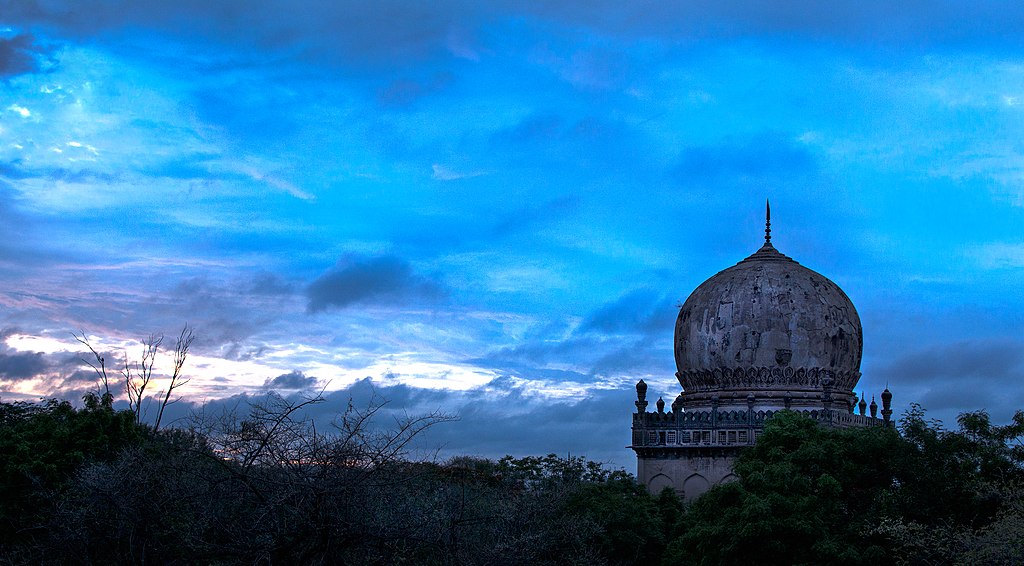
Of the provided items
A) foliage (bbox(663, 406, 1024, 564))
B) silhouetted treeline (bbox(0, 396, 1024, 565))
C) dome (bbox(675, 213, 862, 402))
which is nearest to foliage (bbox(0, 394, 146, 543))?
silhouetted treeline (bbox(0, 396, 1024, 565))

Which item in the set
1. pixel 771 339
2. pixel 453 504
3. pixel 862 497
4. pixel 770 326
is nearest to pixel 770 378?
pixel 771 339

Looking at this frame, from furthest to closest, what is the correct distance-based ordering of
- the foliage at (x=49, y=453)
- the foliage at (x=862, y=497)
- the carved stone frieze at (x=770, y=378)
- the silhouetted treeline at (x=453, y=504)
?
the carved stone frieze at (x=770, y=378) < the foliage at (x=49, y=453) < the foliage at (x=862, y=497) < the silhouetted treeline at (x=453, y=504)

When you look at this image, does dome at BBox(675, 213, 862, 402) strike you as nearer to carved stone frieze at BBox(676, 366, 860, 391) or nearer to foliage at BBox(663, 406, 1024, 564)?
carved stone frieze at BBox(676, 366, 860, 391)

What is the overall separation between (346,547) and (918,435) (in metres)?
16.3

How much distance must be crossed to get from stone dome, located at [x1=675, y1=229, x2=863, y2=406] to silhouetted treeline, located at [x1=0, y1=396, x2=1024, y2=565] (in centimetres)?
470

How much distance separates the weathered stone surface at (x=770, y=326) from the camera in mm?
35094

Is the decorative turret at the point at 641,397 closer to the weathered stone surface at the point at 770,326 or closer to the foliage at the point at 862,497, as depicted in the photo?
the weathered stone surface at the point at 770,326

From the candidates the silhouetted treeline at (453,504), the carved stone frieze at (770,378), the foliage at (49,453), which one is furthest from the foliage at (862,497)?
the foliage at (49,453)

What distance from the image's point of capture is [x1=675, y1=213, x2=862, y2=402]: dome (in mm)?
35062

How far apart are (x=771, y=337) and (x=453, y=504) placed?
19.4m

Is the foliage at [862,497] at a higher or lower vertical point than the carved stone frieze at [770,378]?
lower

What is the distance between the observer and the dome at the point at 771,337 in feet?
115

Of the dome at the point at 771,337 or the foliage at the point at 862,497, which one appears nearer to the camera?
the foliage at the point at 862,497

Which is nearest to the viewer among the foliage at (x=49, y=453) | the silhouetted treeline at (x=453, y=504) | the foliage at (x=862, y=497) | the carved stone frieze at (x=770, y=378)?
the silhouetted treeline at (x=453, y=504)
